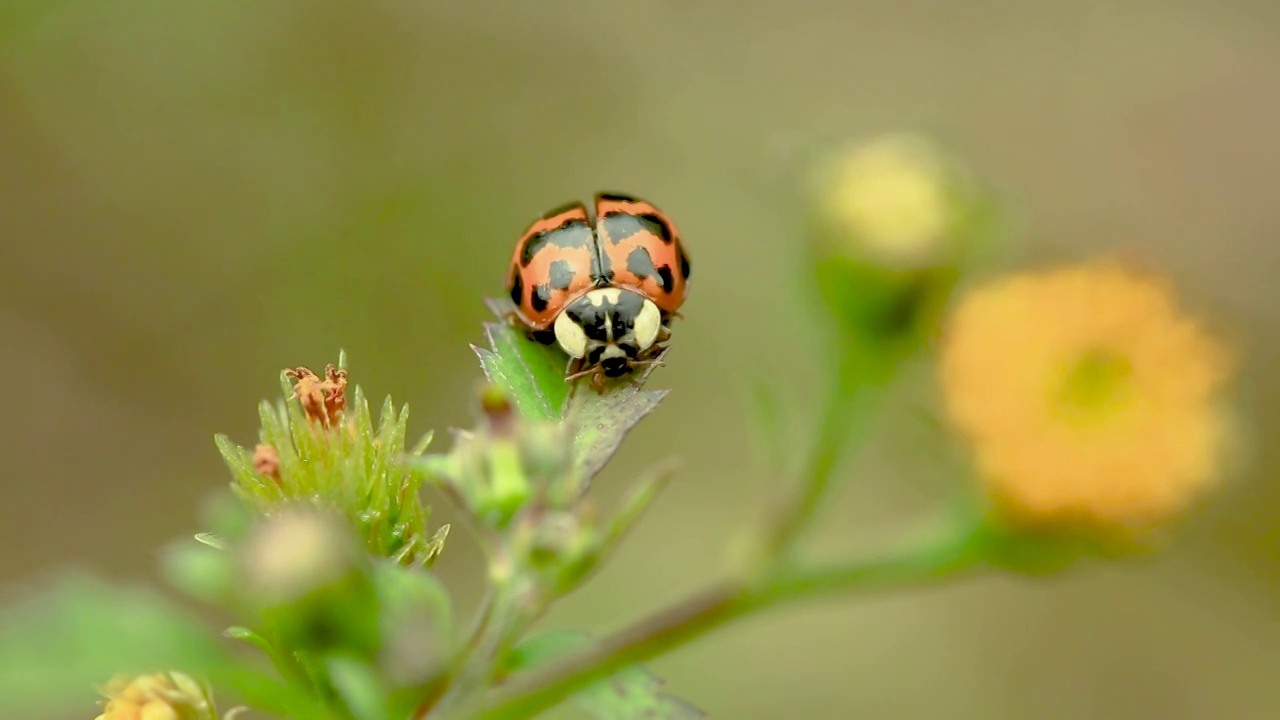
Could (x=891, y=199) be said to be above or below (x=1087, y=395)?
above

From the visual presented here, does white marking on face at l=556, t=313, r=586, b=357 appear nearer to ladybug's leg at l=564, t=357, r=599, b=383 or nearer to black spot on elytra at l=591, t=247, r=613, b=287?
ladybug's leg at l=564, t=357, r=599, b=383

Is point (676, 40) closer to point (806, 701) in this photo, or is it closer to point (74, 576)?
point (806, 701)

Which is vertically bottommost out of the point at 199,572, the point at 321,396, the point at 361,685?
the point at 361,685

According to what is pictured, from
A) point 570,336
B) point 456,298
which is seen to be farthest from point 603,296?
point 456,298

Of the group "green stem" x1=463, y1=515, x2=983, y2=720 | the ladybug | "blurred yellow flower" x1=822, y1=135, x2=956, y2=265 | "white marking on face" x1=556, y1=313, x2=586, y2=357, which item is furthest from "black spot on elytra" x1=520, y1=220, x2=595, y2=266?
"green stem" x1=463, y1=515, x2=983, y2=720

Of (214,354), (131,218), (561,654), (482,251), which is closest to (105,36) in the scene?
(131,218)

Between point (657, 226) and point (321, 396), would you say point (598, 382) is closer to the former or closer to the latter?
point (321, 396)
